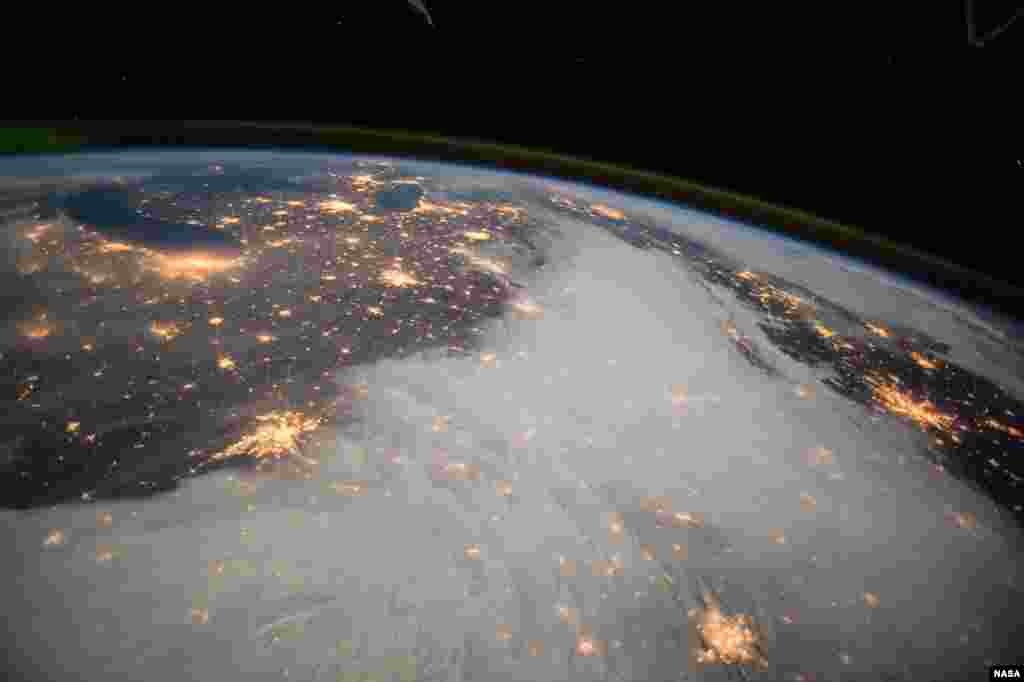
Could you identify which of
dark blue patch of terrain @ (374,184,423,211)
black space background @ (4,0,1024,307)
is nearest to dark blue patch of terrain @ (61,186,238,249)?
dark blue patch of terrain @ (374,184,423,211)

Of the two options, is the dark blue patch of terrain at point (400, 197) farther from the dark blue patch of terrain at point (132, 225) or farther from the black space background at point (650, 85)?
the black space background at point (650, 85)

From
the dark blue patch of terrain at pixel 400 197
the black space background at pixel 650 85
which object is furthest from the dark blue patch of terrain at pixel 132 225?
the black space background at pixel 650 85

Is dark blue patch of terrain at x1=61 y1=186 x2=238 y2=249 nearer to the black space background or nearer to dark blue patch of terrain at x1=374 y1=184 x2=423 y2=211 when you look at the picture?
dark blue patch of terrain at x1=374 y1=184 x2=423 y2=211

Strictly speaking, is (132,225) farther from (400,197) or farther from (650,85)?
(650,85)

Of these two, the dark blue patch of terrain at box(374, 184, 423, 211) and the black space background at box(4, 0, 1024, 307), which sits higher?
the black space background at box(4, 0, 1024, 307)

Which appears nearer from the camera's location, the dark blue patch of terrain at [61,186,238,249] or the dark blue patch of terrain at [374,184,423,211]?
the dark blue patch of terrain at [61,186,238,249]

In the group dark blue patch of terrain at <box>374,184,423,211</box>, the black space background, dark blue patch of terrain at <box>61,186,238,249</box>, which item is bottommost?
dark blue patch of terrain at <box>61,186,238,249</box>

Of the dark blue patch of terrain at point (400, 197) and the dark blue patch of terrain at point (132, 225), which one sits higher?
the dark blue patch of terrain at point (400, 197)

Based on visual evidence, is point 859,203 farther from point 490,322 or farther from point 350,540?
point 350,540

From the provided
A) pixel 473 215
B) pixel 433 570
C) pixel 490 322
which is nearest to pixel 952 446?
pixel 490 322
